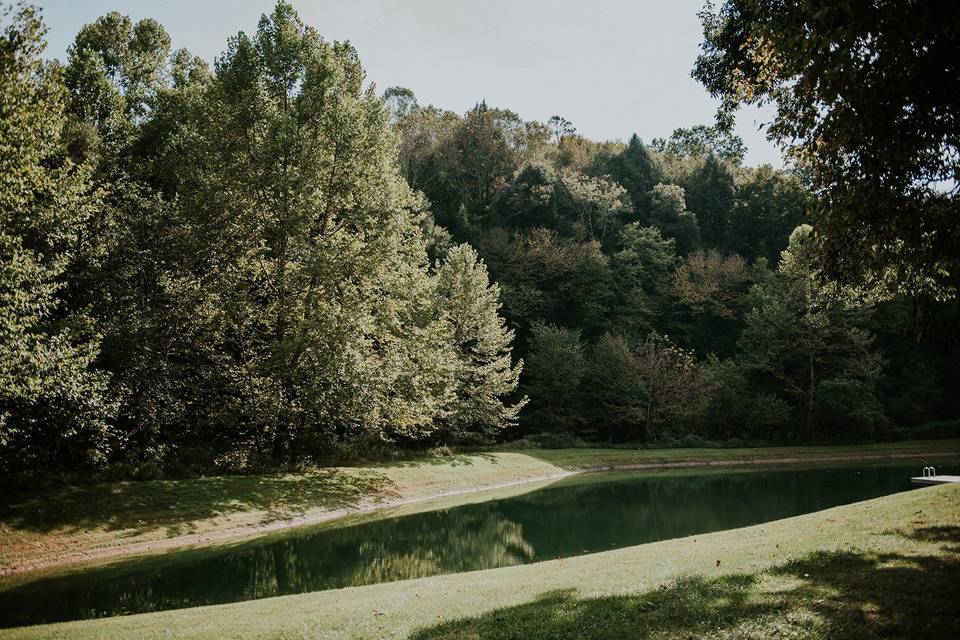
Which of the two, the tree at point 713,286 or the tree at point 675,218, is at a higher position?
the tree at point 675,218

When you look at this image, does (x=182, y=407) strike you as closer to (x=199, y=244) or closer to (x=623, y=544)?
(x=199, y=244)

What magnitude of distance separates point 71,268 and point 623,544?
21443 millimetres

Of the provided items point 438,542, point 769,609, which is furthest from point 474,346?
point 769,609

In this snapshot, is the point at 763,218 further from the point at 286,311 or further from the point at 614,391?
the point at 286,311

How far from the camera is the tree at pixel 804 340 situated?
45562mm

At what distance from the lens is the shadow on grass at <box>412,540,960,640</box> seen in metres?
6.23

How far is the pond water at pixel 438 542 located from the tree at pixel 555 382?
14678mm

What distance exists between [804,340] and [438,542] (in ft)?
131

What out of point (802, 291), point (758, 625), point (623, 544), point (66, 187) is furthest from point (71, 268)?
point (802, 291)

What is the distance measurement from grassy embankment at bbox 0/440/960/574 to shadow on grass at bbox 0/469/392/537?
0.08 ft

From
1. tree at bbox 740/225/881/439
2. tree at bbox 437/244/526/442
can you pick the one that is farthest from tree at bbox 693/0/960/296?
tree at bbox 740/225/881/439

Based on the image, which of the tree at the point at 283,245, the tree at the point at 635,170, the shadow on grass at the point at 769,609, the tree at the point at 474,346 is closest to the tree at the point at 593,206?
the tree at the point at 635,170

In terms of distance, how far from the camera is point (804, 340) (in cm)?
4703

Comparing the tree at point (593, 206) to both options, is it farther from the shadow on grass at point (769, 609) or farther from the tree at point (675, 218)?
the shadow on grass at point (769, 609)
